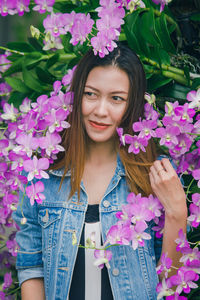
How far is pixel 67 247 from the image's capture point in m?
1.26

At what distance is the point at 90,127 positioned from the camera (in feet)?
4.18

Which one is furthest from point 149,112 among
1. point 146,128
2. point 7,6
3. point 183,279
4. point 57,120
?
point 7,6

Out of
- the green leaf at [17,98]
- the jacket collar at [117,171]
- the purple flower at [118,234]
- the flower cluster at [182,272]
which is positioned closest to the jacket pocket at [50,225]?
the jacket collar at [117,171]

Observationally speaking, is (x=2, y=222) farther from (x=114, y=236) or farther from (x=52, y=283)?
(x=114, y=236)

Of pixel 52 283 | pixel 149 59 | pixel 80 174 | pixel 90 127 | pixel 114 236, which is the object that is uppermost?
pixel 149 59

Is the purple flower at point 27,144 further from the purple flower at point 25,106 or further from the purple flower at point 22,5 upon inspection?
the purple flower at point 22,5

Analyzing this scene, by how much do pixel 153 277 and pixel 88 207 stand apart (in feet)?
0.91

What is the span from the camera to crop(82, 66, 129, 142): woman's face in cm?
125

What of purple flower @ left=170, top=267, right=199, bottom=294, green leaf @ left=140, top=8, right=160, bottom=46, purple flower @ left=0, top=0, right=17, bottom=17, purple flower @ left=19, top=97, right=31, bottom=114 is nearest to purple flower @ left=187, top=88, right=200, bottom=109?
green leaf @ left=140, top=8, right=160, bottom=46

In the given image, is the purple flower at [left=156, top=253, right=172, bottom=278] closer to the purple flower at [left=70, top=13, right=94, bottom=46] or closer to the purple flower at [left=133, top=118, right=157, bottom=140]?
the purple flower at [left=133, top=118, right=157, bottom=140]

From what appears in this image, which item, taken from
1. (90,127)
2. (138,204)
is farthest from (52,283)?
(90,127)

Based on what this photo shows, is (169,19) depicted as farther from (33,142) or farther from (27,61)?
(33,142)

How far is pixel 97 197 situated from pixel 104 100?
294 millimetres

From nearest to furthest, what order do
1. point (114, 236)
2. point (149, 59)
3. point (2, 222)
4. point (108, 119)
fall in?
point (114, 236)
point (108, 119)
point (149, 59)
point (2, 222)
